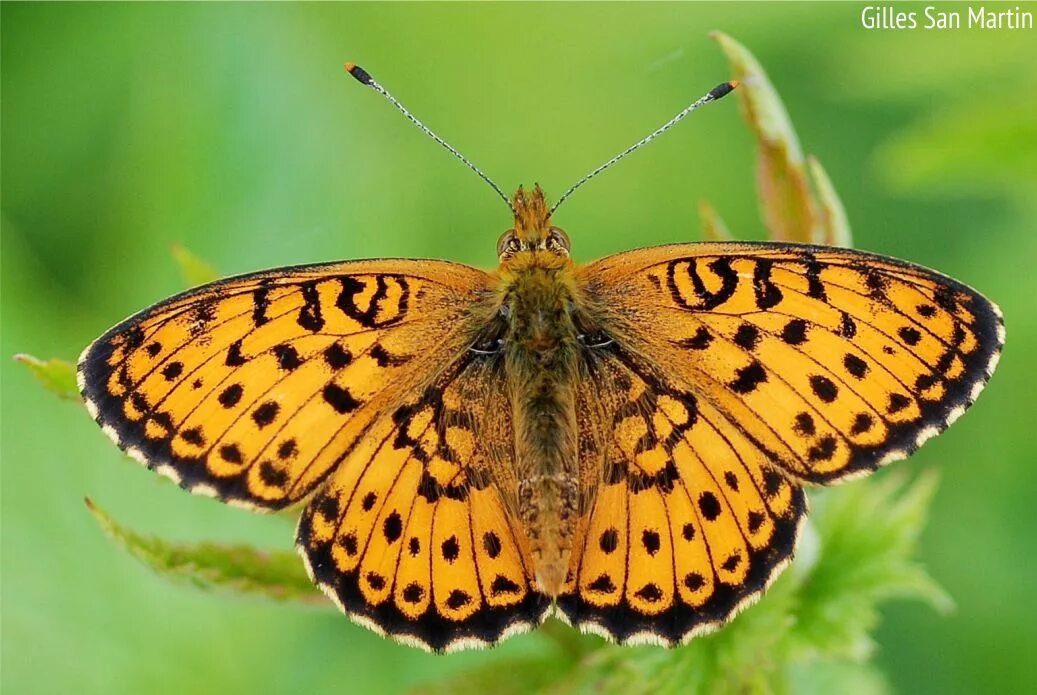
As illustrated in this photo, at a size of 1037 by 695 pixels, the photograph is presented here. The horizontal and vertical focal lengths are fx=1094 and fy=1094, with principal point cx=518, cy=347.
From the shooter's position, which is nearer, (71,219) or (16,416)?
(16,416)

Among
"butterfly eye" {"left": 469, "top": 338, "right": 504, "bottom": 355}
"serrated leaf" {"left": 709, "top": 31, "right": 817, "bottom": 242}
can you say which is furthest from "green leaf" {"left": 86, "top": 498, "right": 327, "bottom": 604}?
"serrated leaf" {"left": 709, "top": 31, "right": 817, "bottom": 242}

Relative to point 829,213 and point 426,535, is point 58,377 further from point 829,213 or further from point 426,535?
point 829,213

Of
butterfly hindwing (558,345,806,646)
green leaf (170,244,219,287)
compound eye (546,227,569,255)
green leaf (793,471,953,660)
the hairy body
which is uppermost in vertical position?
green leaf (170,244,219,287)

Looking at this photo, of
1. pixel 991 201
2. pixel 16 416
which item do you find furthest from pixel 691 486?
pixel 991 201

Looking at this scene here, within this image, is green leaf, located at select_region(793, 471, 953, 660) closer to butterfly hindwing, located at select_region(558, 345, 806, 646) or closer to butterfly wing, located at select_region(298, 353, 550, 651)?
butterfly hindwing, located at select_region(558, 345, 806, 646)

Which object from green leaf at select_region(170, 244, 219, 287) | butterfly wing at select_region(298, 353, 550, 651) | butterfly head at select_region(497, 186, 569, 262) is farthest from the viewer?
butterfly head at select_region(497, 186, 569, 262)

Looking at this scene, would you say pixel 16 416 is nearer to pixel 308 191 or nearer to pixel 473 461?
pixel 308 191
